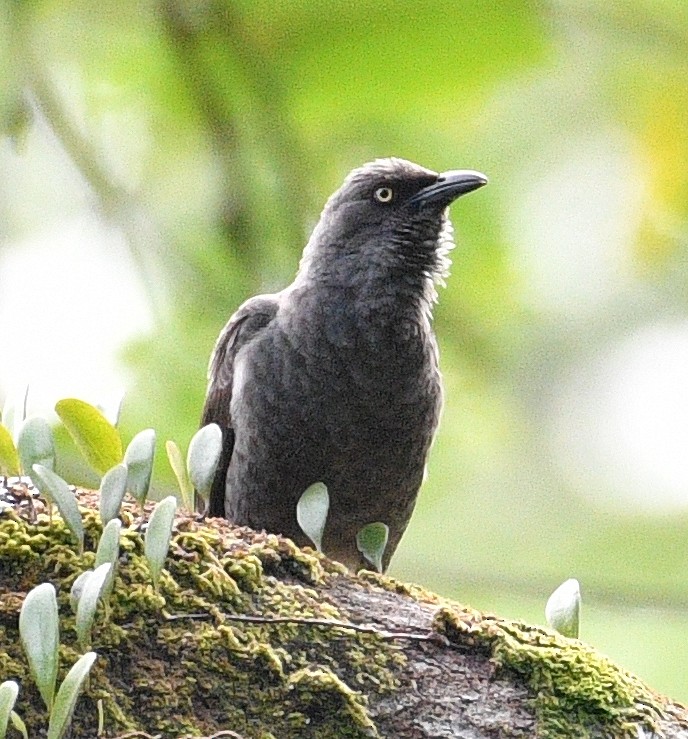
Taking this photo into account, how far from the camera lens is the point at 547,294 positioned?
7.04 m

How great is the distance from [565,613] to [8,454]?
4.10 feet

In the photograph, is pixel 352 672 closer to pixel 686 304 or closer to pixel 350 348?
pixel 350 348

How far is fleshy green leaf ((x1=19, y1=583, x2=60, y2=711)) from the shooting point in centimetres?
204

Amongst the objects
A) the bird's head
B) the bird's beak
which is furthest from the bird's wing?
the bird's beak

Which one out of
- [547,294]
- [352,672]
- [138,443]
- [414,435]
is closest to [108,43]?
[414,435]

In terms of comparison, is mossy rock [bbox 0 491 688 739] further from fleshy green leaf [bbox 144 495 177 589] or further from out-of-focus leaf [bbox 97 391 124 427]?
out-of-focus leaf [bbox 97 391 124 427]

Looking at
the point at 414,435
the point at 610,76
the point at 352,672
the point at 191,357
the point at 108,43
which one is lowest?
the point at 352,672

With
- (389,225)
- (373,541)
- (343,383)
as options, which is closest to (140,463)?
(373,541)

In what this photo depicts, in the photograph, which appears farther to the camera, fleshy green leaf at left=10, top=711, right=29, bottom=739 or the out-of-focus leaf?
the out-of-focus leaf

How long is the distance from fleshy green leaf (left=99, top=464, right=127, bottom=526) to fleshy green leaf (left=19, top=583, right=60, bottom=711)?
33 centimetres

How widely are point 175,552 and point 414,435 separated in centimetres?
186

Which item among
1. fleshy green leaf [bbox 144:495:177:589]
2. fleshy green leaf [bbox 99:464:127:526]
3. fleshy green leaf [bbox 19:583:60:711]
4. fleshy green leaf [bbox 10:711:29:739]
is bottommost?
fleshy green leaf [bbox 10:711:29:739]

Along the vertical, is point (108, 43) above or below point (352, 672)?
above

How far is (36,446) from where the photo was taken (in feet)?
8.40
